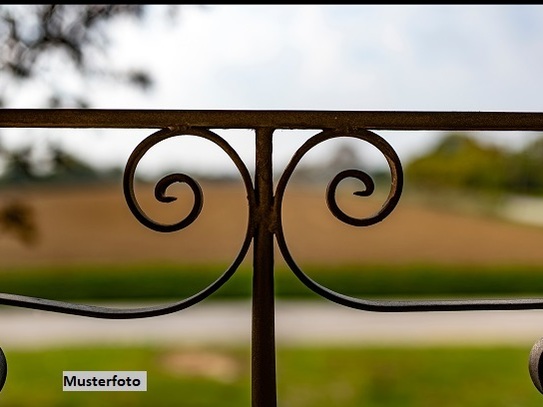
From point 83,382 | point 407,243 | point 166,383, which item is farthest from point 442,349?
point 83,382

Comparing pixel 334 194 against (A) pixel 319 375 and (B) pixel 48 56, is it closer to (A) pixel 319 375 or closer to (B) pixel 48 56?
(B) pixel 48 56

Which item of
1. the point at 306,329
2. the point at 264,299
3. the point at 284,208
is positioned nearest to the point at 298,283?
the point at 306,329

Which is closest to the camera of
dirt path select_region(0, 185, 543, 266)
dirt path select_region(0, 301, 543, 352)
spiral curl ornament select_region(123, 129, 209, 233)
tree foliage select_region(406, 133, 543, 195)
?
spiral curl ornament select_region(123, 129, 209, 233)

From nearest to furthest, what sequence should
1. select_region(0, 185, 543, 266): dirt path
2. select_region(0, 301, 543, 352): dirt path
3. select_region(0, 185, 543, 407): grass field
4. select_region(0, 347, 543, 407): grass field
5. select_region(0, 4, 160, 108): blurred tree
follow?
select_region(0, 4, 160, 108): blurred tree < select_region(0, 185, 543, 266): dirt path < select_region(0, 185, 543, 407): grass field < select_region(0, 347, 543, 407): grass field < select_region(0, 301, 543, 352): dirt path

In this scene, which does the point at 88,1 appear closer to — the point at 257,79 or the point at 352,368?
the point at 257,79

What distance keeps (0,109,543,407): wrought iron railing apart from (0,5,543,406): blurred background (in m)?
0.03

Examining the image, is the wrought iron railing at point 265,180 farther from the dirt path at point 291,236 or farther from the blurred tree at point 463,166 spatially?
the blurred tree at point 463,166

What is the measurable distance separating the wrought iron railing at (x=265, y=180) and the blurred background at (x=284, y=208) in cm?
3

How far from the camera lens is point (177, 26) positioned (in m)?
1.49

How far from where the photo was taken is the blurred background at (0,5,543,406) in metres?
1.19

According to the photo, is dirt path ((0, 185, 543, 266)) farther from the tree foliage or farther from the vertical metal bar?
the vertical metal bar

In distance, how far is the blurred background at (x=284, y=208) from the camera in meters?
1.19

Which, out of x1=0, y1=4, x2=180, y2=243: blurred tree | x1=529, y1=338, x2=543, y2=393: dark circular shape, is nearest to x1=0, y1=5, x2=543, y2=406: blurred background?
x1=0, y1=4, x2=180, y2=243: blurred tree

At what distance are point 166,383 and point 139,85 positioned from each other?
158 cm
